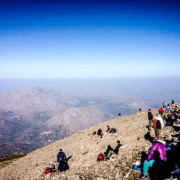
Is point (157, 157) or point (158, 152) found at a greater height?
point (158, 152)

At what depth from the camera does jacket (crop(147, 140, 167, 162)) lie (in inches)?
365

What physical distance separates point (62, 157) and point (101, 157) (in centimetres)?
548

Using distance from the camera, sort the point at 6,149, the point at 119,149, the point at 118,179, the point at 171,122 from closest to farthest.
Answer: the point at 118,179
the point at 119,149
the point at 171,122
the point at 6,149

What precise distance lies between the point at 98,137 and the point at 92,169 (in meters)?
12.3

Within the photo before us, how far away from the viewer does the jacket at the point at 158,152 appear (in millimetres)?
9281

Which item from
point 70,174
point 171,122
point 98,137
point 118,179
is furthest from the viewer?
point 98,137

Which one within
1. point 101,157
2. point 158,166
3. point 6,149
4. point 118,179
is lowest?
point 6,149

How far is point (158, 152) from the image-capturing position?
948cm

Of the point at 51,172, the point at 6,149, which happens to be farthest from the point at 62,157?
the point at 6,149

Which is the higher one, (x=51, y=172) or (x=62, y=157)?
(x=62, y=157)

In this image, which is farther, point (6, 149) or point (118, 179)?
point (6, 149)

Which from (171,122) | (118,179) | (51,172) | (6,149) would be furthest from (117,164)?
(6,149)

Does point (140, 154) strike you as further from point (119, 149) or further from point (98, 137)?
point (98, 137)

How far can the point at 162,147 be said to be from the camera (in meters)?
9.26
